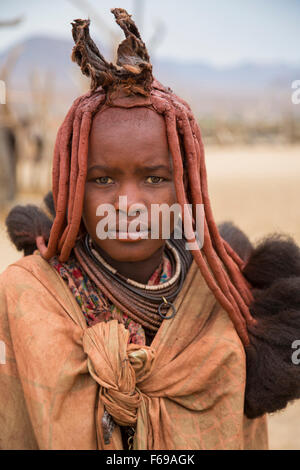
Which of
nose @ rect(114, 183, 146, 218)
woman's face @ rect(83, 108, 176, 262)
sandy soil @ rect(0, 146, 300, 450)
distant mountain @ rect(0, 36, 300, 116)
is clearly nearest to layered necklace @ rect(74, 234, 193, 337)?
woman's face @ rect(83, 108, 176, 262)

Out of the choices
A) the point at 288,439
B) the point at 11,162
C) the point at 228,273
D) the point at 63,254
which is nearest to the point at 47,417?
the point at 63,254

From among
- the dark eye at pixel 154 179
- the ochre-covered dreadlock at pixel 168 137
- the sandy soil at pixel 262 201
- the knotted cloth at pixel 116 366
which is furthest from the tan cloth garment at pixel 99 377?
the sandy soil at pixel 262 201

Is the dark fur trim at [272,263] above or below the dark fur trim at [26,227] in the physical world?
below

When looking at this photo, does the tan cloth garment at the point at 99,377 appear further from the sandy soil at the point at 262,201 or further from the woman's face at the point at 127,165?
the sandy soil at the point at 262,201

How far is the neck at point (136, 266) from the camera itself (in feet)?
5.72

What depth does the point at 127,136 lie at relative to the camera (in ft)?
4.90

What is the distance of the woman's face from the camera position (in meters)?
1.50

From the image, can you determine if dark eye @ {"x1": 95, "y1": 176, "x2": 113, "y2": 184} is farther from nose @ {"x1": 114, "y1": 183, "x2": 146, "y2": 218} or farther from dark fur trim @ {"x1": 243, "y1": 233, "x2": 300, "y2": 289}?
dark fur trim @ {"x1": 243, "y1": 233, "x2": 300, "y2": 289}

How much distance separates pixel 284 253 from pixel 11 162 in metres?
9.45

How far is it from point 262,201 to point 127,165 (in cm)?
1014

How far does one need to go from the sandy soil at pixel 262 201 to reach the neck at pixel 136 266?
52cm

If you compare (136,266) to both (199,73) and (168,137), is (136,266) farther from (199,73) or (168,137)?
(199,73)

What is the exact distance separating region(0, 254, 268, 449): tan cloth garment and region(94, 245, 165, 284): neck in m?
0.20

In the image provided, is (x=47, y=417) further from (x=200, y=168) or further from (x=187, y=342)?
(x=200, y=168)
